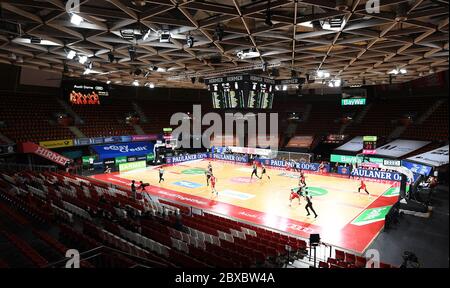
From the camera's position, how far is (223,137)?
42.7 meters

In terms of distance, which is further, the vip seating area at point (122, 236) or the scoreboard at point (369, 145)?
the scoreboard at point (369, 145)

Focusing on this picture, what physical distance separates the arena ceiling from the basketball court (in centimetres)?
849

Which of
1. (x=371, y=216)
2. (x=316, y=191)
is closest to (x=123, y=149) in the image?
(x=316, y=191)

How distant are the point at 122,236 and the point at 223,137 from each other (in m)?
32.6

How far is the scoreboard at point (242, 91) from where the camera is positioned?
20094 mm

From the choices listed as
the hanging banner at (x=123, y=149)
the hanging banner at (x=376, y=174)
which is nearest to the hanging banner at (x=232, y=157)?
A: the hanging banner at (x=123, y=149)

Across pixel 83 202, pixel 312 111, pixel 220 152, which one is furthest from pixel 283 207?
pixel 312 111

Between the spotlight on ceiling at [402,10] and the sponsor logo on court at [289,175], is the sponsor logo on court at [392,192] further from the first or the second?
the spotlight on ceiling at [402,10]

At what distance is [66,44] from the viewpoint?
633 inches

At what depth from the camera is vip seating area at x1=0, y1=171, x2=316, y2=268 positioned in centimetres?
780

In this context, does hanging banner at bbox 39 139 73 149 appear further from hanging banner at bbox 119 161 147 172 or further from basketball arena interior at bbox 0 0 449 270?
hanging banner at bbox 119 161 147 172

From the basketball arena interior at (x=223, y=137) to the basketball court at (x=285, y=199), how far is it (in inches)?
5.6

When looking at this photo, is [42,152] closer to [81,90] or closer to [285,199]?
[81,90]
